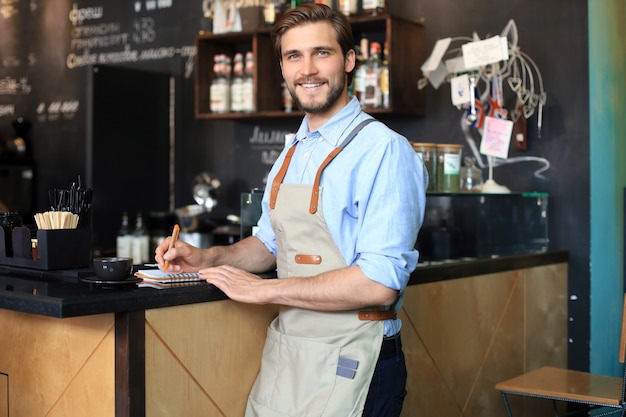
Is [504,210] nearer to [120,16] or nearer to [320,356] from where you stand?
[320,356]

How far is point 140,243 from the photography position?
526cm

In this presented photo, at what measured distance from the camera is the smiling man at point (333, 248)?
85.4 inches

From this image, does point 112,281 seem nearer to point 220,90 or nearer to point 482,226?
point 482,226

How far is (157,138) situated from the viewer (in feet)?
18.6

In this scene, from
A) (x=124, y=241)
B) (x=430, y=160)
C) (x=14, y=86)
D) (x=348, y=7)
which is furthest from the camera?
(x=14, y=86)

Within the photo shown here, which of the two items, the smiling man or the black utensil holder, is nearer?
the smiling man

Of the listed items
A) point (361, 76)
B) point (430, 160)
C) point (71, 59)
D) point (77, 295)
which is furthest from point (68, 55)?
point (77, 295)

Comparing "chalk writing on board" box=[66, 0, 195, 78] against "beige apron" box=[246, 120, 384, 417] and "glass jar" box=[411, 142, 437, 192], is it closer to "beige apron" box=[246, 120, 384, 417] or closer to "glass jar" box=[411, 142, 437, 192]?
"glass jar" box=[411, 142, 437, 192]

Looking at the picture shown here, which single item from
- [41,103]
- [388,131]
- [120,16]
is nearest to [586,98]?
[388,131]

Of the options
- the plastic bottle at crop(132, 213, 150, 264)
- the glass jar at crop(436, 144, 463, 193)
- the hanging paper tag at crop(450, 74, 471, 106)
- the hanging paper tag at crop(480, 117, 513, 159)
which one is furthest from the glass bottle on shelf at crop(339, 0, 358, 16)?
the plastic bottle at crop(132, 213, 150, 264)

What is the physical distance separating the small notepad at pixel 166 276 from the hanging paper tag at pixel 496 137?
2.01 metres

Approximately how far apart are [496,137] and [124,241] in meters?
2.37

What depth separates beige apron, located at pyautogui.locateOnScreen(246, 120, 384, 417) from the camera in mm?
2254

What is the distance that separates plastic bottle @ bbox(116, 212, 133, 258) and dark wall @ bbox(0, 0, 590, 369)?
42cm
